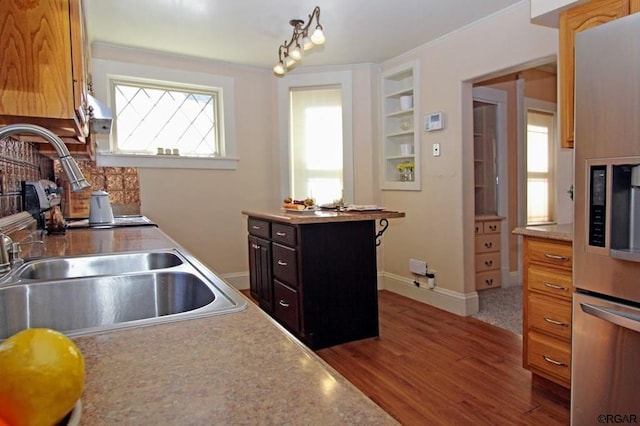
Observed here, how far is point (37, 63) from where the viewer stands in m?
1.17

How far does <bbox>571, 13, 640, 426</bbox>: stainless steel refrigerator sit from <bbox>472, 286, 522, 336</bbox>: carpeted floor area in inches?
53.7

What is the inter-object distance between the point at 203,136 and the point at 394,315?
100 inches

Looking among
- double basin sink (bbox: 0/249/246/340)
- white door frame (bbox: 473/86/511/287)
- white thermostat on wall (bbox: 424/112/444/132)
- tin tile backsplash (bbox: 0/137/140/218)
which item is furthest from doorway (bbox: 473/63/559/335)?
double basin sink (bbox: 0/249/246/340)

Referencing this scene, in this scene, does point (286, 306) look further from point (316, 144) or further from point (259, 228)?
point (316, 144)

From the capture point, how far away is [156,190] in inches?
150

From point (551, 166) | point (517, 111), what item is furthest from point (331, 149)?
point (551, 166)

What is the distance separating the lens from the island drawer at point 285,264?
271 cm

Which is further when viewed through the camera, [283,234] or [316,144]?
[316,144]

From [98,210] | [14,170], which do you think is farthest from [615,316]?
[98,210]

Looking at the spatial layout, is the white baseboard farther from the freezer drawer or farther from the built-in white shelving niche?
the freezer drawer

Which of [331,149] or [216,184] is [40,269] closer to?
[216,184]

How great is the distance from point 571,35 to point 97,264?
7.95ft

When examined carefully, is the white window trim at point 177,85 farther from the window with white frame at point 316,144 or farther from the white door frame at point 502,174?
the white door frame at point 502,174

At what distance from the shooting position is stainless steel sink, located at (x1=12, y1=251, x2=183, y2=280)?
1372 mm
